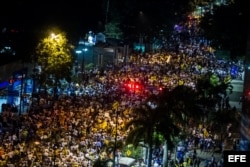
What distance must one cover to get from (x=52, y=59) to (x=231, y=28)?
19.5m

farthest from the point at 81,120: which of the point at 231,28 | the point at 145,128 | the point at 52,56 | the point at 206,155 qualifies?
the point at 231,28

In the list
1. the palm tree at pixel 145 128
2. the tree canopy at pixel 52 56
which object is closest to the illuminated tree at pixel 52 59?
the tree canopy at pixel 52 56

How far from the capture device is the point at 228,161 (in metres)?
11.1

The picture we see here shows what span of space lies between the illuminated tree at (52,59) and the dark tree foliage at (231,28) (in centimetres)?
1774

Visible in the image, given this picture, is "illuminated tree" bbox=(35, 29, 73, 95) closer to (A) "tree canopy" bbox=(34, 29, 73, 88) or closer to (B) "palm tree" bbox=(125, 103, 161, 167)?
(A) "tree canopy" bbox=(34, 29, 73, 88)

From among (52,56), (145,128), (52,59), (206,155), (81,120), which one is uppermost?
(52,56)

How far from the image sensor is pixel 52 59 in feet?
141

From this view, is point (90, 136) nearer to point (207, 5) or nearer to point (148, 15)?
point (148, 15)

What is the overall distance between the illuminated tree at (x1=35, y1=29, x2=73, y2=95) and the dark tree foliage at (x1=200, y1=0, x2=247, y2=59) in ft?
58.2

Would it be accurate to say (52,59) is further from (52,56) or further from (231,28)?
(231,28)

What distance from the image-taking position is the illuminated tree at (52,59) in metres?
42.5

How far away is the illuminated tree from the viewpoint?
139 ft

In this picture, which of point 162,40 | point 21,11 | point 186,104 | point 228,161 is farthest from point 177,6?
point 228,161

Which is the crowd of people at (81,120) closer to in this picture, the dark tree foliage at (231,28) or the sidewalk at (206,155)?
the sidewalk at (206,155)
